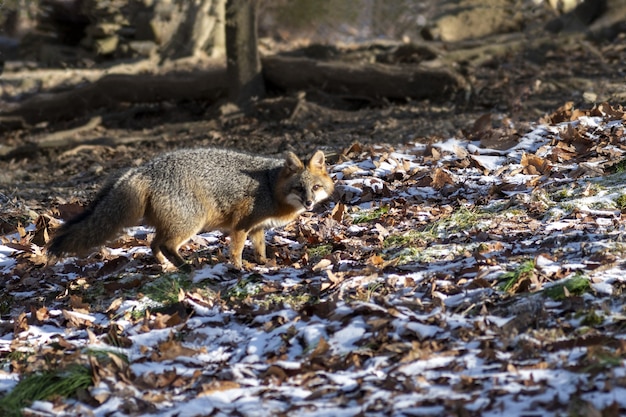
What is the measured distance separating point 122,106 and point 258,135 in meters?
4.42

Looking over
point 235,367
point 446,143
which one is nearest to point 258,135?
point 446,143

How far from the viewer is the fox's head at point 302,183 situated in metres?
8.26

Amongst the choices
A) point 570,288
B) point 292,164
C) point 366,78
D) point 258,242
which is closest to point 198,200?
point 258,242

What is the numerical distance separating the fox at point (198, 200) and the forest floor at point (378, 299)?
334mm

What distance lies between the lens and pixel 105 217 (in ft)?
24.9

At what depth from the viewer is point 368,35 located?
81.4ft

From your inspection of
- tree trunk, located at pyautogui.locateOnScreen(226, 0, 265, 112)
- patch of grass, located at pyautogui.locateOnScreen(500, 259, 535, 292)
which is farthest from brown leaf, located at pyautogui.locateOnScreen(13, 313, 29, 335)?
tree trunk, located at pyautogui.locateOnScreen(226, 0, 265, 112)

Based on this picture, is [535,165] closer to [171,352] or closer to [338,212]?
[338,212]

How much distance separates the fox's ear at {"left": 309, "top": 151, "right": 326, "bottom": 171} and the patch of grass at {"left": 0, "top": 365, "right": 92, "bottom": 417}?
11.9 ft

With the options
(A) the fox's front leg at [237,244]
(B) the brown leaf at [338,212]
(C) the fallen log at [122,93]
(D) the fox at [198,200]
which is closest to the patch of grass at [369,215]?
(B) the brown leaf at [338,212]

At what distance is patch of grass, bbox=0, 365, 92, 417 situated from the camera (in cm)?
543

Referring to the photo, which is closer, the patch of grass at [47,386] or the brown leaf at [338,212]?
the patch of grass at [47,386]

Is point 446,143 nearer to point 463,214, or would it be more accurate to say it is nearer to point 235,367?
point 463,214

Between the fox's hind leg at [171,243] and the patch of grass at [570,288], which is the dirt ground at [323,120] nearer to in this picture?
the fox's hind leg at [171,243]
